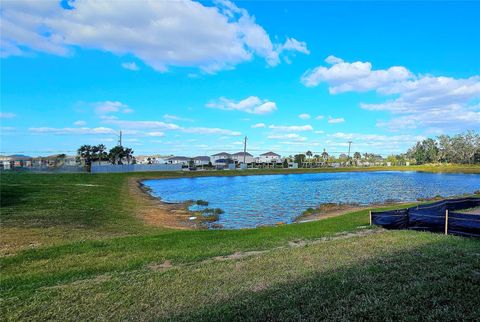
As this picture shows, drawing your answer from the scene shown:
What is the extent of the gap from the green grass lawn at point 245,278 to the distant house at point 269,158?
133 m

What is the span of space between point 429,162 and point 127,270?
152349mm

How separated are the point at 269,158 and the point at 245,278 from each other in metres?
142

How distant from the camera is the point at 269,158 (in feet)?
483

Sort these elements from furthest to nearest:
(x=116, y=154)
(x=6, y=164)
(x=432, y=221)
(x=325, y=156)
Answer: (x=325, y=156)
(x=116, y=154)
(x=6, y=164)
(x=432, y=221)

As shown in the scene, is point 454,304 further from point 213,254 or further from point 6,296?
point 6,296

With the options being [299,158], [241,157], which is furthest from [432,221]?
[241,157]

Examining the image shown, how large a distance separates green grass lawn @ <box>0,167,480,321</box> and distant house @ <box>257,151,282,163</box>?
133 m

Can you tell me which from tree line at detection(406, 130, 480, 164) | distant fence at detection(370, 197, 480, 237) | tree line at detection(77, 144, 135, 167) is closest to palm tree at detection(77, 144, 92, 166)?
tree line at detection(77, 144, 135, 167)

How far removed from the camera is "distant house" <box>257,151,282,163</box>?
475ft

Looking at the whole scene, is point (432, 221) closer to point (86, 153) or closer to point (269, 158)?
point (86, 153)

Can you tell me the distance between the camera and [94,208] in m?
19.9

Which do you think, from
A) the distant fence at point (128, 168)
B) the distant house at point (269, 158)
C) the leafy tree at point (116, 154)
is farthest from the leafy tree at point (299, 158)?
the leafy tree at point (116, 154)

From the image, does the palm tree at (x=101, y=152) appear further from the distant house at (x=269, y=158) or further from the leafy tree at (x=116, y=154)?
the distant house at (x=269, y=158)

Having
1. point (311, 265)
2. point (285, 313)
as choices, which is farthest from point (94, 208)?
point (285, 313)
